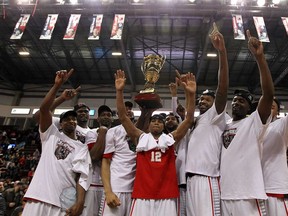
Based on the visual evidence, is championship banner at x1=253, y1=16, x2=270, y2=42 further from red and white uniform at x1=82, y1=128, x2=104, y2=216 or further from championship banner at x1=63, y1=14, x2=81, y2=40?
red and white uniform at x1=82, y1=128, x2=104, y2=216

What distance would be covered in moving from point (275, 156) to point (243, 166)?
41 cm

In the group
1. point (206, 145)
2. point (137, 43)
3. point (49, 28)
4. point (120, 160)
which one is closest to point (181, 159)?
point (206, 145)

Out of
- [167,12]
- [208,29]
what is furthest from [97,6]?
[208,29]

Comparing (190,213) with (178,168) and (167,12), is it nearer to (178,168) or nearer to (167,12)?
(178,168)

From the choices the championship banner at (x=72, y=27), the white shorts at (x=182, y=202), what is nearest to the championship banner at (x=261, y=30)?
the championship banner at (x=72, y=27)

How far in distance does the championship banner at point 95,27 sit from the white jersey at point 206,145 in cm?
742

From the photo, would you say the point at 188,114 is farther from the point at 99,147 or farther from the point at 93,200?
the point at 93,200

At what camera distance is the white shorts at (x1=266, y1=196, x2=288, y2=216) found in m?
2.34

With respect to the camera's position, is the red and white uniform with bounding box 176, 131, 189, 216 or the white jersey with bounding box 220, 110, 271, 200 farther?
the red and white uniform with bounding box 176, 131, 189, 216

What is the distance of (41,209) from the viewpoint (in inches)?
95.4

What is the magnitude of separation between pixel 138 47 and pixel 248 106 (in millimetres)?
11317

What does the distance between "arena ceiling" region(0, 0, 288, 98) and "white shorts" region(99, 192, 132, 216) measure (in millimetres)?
8979

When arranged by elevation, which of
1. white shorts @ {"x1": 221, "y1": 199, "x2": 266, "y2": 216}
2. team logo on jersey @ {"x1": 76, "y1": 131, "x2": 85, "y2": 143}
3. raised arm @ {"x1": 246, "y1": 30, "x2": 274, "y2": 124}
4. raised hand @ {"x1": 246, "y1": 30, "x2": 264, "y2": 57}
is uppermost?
raised hand @ {"x1": 246, "y1": 30, "x2": 264, "y2": 57}

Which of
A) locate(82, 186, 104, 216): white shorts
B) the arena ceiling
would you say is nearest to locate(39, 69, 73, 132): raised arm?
locate(82, 186, 104, 216): white shorts
